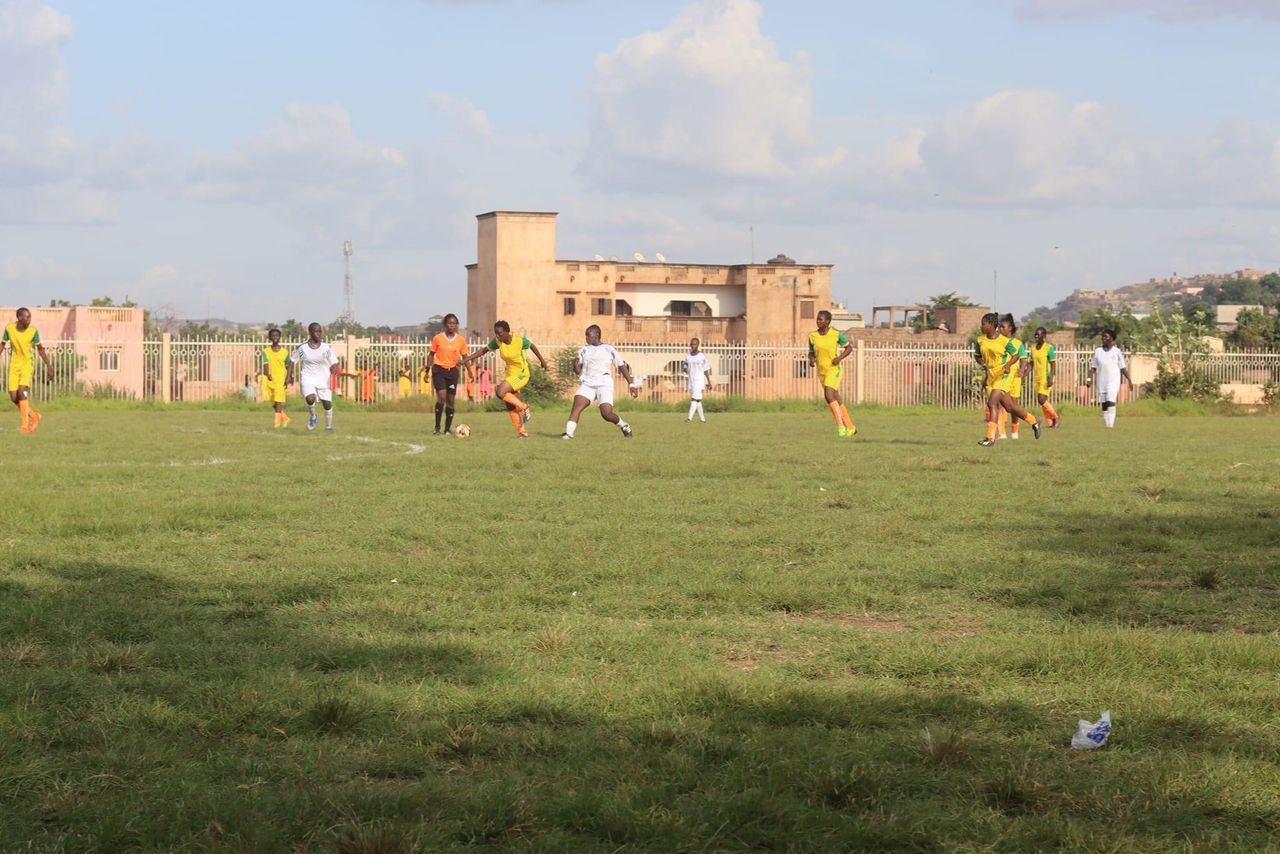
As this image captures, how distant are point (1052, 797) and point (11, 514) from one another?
8821 millimetres

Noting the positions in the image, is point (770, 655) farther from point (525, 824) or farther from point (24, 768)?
point (24, 768)

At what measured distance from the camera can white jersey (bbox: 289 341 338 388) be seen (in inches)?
1055

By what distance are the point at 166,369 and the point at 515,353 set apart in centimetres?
2148

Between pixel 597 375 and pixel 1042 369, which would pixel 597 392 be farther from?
pixel 1042 369

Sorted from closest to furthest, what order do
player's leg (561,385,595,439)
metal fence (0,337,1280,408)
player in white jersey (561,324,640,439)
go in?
1. player's leg (561,385,595,439)
2. player in white jersey (561,324,640,439)
3. metal fence (0,337,1280,408)

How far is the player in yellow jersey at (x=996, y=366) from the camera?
2194 cm

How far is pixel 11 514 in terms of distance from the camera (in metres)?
11.1

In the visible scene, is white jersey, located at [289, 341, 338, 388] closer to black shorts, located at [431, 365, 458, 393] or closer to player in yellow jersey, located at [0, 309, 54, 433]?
black shorts, located at [431, 365, 458, 393]

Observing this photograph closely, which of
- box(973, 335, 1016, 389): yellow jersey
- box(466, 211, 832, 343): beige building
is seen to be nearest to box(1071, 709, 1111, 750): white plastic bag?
box(973, 335, 1016, 389): yellow jersey

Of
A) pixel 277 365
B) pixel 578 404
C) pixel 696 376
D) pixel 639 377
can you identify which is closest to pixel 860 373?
pixel 639 377

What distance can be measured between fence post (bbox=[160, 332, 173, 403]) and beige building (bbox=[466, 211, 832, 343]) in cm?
3429

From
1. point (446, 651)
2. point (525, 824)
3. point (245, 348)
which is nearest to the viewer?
point (525, 824)

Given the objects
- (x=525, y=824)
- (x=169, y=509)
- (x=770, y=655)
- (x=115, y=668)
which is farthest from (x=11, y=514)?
(x=525, y=824)

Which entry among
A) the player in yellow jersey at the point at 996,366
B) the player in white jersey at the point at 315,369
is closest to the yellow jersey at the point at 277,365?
the player in white jersey at the point at 315,369
